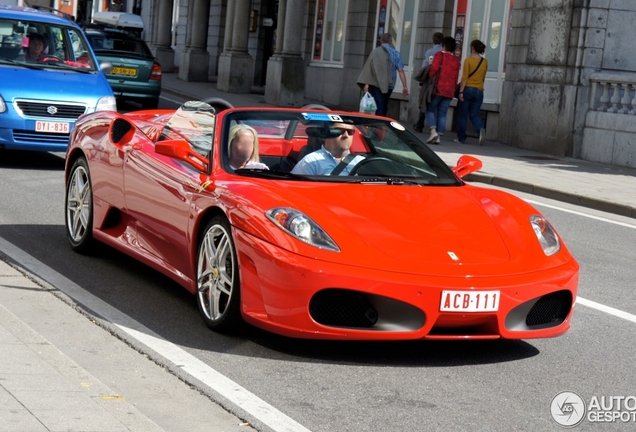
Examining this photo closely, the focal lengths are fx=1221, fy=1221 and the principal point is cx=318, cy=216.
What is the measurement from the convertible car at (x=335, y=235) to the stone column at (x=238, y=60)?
2805 cm

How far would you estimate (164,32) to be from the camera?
148 ft

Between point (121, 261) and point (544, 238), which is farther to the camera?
point (121, 261)

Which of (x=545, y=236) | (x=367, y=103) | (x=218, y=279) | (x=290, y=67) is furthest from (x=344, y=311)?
(x=290, y=67)

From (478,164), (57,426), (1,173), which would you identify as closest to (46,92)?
(1,173)

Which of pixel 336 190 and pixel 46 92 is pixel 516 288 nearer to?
pixel 336 190

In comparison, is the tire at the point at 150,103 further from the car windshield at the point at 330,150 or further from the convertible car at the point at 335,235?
the car windshield at the point at 330,150

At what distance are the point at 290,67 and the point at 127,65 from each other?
774 centimetres

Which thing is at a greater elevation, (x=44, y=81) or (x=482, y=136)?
(x=44, y=81)

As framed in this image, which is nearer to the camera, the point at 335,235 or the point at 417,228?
the point at 335,235

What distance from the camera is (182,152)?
6.98 meters

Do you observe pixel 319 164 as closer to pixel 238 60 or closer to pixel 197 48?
pixel 238 60

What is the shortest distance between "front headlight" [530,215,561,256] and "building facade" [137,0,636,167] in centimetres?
1434

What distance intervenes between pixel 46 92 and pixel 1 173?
1097mm

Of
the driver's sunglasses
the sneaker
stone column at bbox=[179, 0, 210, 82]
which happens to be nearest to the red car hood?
the driver's sunglasses
